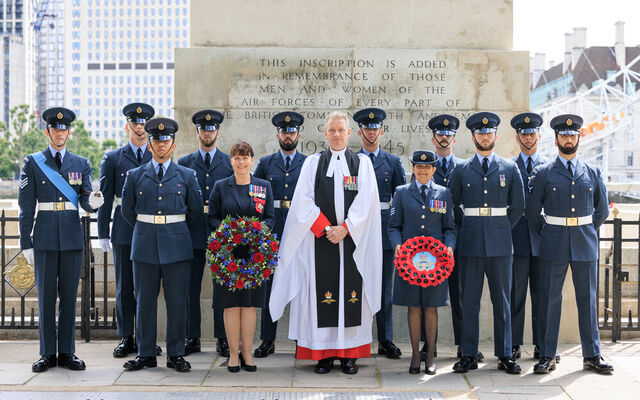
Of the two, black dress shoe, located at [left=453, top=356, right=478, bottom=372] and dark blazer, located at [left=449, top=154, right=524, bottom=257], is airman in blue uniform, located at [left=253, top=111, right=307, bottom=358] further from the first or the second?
black dress shoe, located at [left=453, top=356, right=478, bottom=372]

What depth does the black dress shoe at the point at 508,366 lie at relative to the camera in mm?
6227

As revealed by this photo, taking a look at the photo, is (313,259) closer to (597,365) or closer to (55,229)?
(55,229)

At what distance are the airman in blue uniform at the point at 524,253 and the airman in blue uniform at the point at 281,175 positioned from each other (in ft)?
7.30

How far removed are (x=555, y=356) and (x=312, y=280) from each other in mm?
2425

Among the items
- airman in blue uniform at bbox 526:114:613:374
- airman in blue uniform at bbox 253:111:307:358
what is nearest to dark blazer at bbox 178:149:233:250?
airman in blue uniform at bbox 253:111:307:358

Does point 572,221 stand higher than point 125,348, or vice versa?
point 572,221

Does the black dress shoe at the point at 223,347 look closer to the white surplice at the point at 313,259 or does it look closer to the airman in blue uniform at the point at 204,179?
the airman in blue uniform at the point at 204,179

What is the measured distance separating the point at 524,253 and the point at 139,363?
3.82 meters

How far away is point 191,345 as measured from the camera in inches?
274

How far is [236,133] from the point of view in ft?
26.2

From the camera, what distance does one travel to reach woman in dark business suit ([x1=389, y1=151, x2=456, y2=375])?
6.16 metres

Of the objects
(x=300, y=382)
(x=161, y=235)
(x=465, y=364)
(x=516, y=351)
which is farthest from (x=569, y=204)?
(x=161, y=235)

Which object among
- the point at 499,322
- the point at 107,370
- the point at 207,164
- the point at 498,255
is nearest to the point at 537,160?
the point at 498,255

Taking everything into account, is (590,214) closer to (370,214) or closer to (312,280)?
(370,214)
